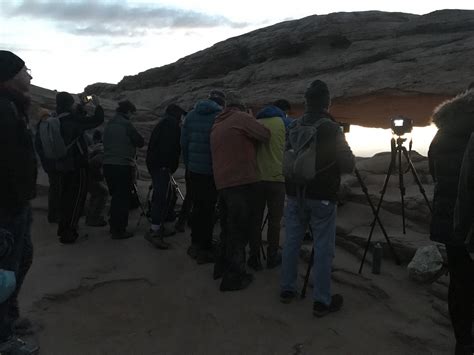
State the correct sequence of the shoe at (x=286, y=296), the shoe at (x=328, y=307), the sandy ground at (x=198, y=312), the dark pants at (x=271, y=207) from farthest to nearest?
the dark pants at (x=271, y=207)
the shoe at (x=286, y=296)
the shoe at (x=328, y=307)
the sandy ground at (x=198, y=312)

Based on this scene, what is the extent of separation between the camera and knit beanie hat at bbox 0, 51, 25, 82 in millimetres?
3686

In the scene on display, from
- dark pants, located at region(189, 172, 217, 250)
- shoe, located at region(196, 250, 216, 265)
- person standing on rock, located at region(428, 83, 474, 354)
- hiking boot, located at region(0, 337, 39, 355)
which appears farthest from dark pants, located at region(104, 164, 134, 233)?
person standing on rock, located at region(428, 83, 474, 354)

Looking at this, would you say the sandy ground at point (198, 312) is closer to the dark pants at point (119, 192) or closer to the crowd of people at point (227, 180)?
the crowd of people at point (227, 180)

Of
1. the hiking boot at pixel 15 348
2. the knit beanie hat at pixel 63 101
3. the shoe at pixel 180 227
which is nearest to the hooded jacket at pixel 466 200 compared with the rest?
the hiking boot at pixel 15 348

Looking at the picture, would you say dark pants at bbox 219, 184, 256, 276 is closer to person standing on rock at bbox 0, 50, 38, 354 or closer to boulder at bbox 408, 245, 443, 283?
boulder at bbox 408, 245, 443, 283

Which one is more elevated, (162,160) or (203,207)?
(162,160)

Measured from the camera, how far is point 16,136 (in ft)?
11.9

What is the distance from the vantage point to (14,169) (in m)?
3.59

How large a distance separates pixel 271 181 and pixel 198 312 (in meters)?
1.82

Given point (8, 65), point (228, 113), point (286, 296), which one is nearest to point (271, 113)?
point (228, 113)

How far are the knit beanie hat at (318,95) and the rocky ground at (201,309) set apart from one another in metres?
2.15

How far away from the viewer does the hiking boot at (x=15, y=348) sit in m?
3.60

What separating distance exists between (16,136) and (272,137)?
299 cm

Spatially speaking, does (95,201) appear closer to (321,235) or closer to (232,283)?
(232,283)
